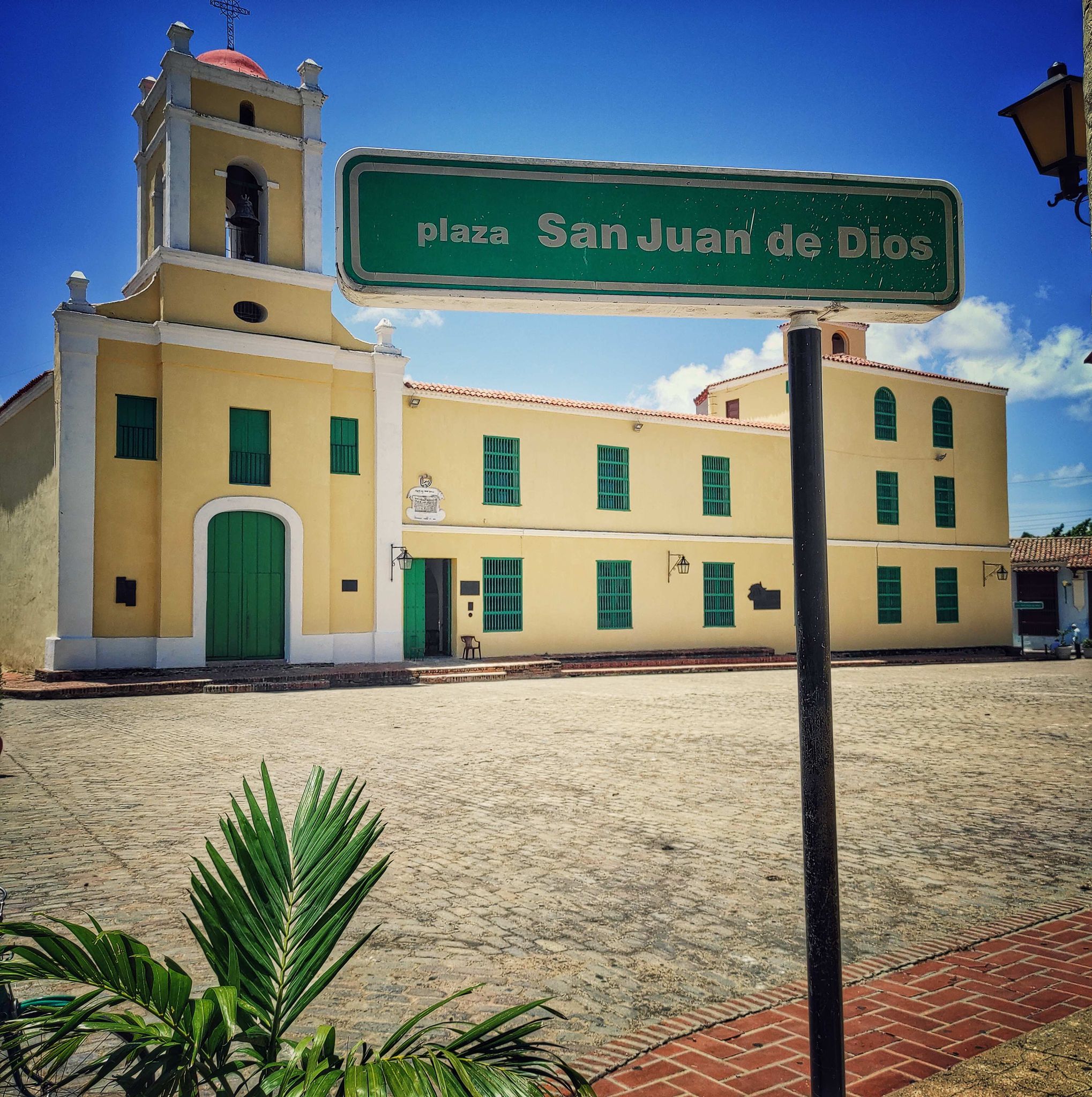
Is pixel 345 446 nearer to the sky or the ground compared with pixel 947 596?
nearer to the sky

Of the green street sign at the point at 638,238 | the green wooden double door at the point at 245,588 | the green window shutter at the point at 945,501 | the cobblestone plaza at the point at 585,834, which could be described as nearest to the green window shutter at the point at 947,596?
the green window shutter at the point at 945,501

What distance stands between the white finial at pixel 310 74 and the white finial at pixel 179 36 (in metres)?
2.37

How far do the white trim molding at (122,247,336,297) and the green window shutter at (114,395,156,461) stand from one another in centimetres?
246

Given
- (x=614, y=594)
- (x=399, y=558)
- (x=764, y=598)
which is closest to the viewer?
(x=399, y=558)

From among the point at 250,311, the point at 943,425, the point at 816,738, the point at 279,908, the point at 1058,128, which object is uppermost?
the point at 250,311

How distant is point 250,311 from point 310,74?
18.2 feet

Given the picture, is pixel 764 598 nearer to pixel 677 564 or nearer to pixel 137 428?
pixel 677 564

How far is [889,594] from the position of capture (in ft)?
89.9

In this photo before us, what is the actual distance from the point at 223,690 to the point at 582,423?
37.2 feet

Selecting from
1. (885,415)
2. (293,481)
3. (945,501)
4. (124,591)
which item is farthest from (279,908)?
(945,501)

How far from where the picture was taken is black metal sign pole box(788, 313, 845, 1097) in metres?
1.77

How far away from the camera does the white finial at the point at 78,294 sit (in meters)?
16.8

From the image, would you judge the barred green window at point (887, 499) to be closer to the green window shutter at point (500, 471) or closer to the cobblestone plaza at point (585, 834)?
the green window shutter at point (500, 471)

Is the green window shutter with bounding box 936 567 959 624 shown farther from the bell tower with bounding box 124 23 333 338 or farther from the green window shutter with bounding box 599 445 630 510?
the bell tower with bounding box 124 23 333 338
